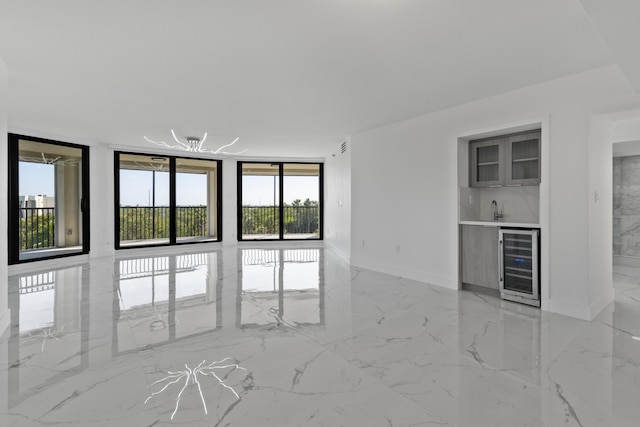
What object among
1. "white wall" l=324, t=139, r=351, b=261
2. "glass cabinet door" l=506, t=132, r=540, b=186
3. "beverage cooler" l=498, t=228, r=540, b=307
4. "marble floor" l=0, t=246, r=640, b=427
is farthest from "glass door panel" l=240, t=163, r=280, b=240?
"beverage cooler" l=498, t=228, r=540, b=307

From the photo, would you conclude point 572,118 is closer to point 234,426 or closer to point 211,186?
point 234,426

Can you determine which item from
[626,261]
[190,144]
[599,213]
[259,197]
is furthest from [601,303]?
[259,197]

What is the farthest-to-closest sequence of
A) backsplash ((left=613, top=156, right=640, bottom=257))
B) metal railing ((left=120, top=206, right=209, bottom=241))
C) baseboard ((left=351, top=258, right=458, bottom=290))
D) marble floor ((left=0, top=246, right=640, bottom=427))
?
1. metal railing ((left=120, top=206, right=209, bottom=241))
2. backsplash ((left=613, top=156, right=640, bottom=257))
3. baseboard ((left=351, top=258, right=458, bottom=290))
4. marble floor ((left=0, top=246, right=640, bottom=427))

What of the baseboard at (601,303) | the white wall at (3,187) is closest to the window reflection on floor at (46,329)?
the white wall at (3,187)

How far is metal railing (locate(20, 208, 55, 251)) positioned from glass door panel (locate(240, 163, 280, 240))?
4.25 m

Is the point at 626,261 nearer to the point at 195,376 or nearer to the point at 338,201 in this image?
the point at 338,201

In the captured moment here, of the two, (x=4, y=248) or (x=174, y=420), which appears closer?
(x=174, y=420)

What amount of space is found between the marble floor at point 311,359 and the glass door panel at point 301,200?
17.6ft

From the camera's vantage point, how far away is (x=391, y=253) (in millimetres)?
5387

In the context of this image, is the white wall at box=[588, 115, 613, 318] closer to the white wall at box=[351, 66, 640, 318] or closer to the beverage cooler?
the white wall at box=[351, 66, 640, 318]

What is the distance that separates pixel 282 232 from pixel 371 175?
4.44 metres

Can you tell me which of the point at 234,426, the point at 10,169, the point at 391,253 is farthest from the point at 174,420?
the point at 10,169

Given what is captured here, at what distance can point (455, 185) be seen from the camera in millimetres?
4434

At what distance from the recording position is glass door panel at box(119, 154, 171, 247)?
8016mm
